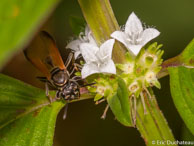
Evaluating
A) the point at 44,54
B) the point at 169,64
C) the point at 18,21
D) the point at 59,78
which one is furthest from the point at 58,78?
the point at 18,21

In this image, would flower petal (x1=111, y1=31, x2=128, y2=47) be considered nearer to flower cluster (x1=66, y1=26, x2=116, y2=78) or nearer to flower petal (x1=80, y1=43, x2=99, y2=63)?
flower cluster (x1=66, y1=26, x2=116, y2=78)

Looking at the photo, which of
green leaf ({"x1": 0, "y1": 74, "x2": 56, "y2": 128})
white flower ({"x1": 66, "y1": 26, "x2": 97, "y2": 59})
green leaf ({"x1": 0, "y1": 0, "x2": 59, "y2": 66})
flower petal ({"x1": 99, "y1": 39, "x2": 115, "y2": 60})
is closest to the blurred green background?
white flower ({"x1": 66, "y1": 26, "x2": 97, "y2": 59})

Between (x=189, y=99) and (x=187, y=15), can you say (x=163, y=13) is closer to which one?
(x=187, y=15)

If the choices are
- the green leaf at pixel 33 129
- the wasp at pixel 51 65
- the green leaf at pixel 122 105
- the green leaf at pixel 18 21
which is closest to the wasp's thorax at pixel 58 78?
the wasp at pixel 51 65

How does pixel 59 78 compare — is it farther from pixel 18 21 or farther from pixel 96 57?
pixel 18 21

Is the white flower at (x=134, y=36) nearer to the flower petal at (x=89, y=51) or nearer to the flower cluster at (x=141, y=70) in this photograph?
the flower cluster at (x=141, y=70)

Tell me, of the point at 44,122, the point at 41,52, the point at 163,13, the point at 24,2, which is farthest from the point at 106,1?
the point at 163,13

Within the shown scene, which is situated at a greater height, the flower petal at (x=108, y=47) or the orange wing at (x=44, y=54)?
the orange wing at (x=44, y=54)
